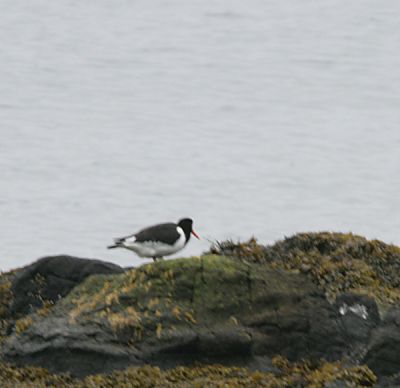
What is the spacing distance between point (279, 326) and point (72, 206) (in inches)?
1638

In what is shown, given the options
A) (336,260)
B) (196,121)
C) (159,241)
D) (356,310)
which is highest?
(336,260)

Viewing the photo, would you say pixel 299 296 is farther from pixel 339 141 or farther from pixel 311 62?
pixel 311 62

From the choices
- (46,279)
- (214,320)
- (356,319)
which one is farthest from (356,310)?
(46,279)

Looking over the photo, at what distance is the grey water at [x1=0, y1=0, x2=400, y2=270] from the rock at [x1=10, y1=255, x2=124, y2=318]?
79.4 ft

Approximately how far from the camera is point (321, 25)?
310 ft

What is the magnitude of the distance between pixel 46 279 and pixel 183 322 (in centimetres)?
205

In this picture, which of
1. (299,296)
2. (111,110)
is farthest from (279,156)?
(299,296)

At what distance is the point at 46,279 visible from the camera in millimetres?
13750

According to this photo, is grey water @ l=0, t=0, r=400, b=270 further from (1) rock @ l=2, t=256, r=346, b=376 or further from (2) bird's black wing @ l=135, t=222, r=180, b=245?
(1) rock @ l=2, t=256, r=346, b=376

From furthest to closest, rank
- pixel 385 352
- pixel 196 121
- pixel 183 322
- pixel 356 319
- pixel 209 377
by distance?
pixel 196 121 → pixel 356 319 → pixel 183 322 → pixel 209 377 → pixel 385 352

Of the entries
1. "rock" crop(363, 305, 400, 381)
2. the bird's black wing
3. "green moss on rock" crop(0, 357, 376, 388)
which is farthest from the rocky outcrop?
the bird's black wing

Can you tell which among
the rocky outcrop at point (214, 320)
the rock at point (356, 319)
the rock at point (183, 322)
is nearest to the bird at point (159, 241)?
the rocky outcrop at point (214, 320)

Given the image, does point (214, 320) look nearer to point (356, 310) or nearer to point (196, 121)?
point (356, 310)

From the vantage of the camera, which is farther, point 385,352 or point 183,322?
point 183,322
